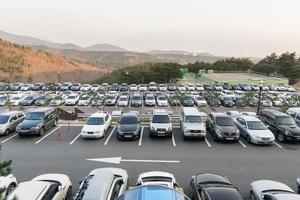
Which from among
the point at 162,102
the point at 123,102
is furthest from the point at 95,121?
the point at 162,102

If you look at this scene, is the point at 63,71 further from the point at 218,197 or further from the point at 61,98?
the point at 218,197

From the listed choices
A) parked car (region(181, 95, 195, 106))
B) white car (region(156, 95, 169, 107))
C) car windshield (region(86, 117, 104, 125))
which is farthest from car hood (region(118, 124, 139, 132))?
parked car (region(181, 95, 195, 106))

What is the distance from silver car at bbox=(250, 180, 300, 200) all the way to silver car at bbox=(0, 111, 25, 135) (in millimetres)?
17150

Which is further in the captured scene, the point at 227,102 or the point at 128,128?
the point at 227,102

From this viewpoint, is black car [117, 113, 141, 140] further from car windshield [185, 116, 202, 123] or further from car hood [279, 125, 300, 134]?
car hood [279, 125, 300, 134]

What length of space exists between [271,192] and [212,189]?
7.25 ft

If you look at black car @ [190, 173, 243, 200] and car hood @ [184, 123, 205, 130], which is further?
car hood @ [184, 123, 205, 130]

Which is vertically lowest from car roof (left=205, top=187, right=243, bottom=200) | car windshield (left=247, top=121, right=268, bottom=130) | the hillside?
the hillside

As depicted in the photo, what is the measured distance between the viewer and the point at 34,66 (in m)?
121

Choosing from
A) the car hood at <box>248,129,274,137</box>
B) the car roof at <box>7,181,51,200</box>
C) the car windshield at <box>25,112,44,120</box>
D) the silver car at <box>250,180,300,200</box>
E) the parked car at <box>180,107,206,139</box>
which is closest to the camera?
the car roof at <box>7,181,51,200</box>

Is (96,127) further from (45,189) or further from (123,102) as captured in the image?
(123,102)

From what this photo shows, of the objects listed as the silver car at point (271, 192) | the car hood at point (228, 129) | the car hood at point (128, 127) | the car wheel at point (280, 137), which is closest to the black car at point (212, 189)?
the silver car at point (271, 192)

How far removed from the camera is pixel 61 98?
41.2 metres

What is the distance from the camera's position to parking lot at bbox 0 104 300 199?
54.6ft
